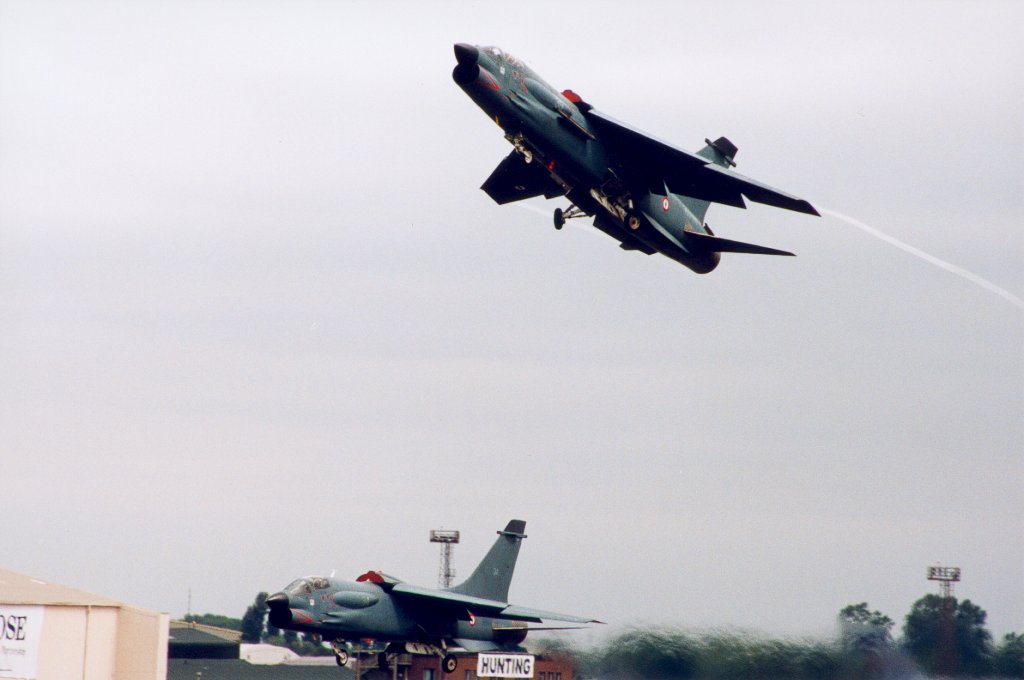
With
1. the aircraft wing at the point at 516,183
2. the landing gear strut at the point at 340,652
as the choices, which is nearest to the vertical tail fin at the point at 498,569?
the landing gear strut at the point at 340,652

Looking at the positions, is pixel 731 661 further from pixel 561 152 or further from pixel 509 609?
pixel 561 152

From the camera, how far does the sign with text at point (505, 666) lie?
31.4 meters

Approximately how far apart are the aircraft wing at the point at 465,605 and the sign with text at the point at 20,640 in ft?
42.1

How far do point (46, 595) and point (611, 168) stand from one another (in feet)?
49.5

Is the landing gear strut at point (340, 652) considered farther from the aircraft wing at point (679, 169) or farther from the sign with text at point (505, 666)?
the aircraft wing at point (679, 169)

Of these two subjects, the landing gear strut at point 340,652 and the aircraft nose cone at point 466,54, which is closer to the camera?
the aircraft nose cone at point 466,54

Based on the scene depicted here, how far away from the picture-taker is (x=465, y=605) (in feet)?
129

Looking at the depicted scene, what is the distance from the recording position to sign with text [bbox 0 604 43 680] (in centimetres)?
2722

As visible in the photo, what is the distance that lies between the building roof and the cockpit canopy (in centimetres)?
704

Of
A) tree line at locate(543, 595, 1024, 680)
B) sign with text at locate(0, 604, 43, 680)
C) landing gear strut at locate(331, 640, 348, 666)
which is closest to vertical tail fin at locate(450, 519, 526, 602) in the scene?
landing gear strut at locate(331, 640, 348, 666)

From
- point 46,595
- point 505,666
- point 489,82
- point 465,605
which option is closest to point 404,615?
point 465,605

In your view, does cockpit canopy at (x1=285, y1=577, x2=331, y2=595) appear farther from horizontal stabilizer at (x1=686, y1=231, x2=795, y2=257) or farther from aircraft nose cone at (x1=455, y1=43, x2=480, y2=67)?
aircraft nose cone at (x1=455, y1=43, x2=480, y2=67)

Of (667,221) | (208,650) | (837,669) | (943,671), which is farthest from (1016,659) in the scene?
(208,650)

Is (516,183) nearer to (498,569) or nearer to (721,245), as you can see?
(721,245)
